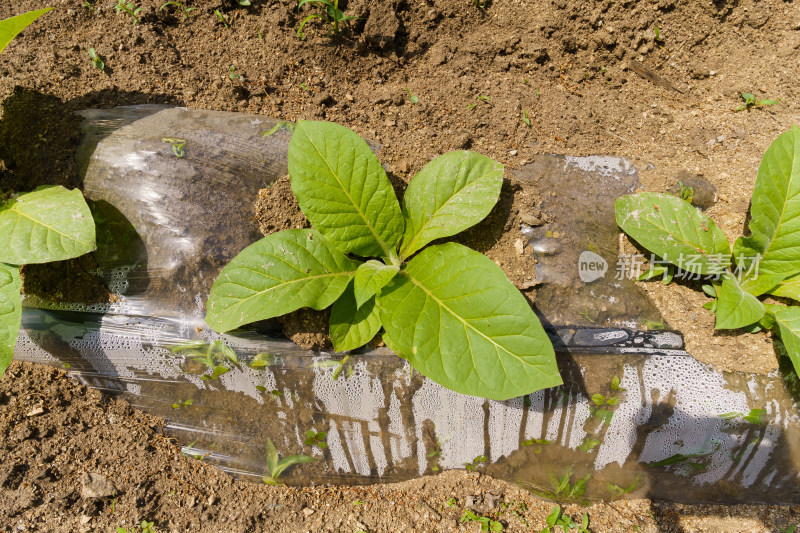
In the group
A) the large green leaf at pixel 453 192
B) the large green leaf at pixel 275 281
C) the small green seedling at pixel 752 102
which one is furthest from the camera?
the small green seedling at pixel 752 102

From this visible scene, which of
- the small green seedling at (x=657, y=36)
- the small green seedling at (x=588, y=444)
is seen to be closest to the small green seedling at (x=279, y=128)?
the small green seedling at (x=588, y=444)

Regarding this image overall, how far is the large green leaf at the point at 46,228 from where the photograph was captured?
121cm

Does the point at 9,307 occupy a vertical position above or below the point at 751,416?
above

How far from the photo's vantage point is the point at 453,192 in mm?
1315

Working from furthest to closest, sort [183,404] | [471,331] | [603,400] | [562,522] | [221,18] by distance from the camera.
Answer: [221,18] → [562,522] → [183,404] → [603,400] → [471,331]

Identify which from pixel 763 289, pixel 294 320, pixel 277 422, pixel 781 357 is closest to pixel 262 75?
pixel 294 320

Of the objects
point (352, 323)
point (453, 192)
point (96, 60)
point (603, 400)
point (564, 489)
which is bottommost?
point (564, 489)

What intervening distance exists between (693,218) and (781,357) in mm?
472

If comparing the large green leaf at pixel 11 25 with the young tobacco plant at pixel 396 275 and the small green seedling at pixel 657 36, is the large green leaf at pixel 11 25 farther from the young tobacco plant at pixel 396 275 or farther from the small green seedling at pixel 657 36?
the small green seedling at pixel 657 36

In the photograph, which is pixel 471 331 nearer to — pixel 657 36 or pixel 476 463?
pixel 476 463

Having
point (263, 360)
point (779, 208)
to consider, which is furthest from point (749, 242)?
point (263, 360)

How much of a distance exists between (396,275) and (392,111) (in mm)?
649

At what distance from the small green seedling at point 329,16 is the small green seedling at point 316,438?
54.6 inches

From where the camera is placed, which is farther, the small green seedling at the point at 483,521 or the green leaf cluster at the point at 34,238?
the small green seedling at the point at 483,521
